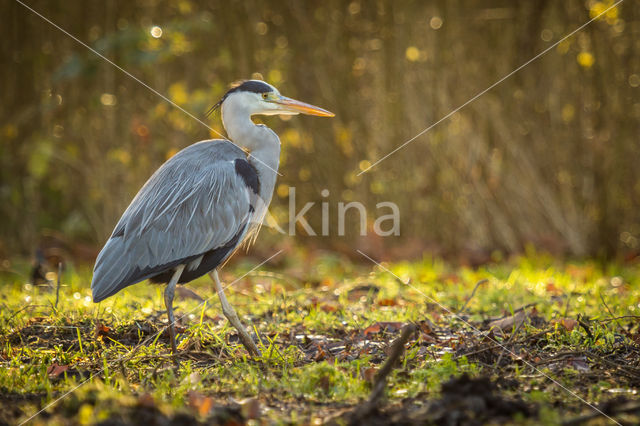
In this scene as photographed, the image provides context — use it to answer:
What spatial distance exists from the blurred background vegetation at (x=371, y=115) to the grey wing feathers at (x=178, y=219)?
3610 mm

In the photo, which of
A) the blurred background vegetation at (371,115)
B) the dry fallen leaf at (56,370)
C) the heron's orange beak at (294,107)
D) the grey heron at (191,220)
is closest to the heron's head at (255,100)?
the heron's orange beak at (294,107)

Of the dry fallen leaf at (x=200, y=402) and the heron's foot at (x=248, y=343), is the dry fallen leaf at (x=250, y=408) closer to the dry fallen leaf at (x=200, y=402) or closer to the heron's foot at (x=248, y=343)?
the dry fallen leaf at (x=200, y=402)

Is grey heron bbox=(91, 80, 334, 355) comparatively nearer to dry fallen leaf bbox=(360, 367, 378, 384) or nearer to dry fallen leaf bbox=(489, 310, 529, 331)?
dry fallen leaf bbox=(360, 367, 378, 384)

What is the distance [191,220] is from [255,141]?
92cm

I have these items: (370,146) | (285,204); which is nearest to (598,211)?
(370,146)

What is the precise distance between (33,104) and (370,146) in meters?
4.62

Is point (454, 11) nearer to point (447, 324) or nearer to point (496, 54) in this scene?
point (496, 54)

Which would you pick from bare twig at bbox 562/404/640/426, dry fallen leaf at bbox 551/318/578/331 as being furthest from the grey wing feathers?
bare twig at bbox 562/404/640/426

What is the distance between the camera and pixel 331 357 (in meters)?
3.57

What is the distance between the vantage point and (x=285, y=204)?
28.8 feet

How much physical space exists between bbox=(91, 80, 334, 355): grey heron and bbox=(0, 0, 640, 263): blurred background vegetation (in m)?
3.47

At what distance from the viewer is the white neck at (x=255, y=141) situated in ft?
15.5

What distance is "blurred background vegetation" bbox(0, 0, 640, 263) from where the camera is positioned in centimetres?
792

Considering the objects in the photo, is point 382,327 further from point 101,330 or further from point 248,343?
point 101,330
